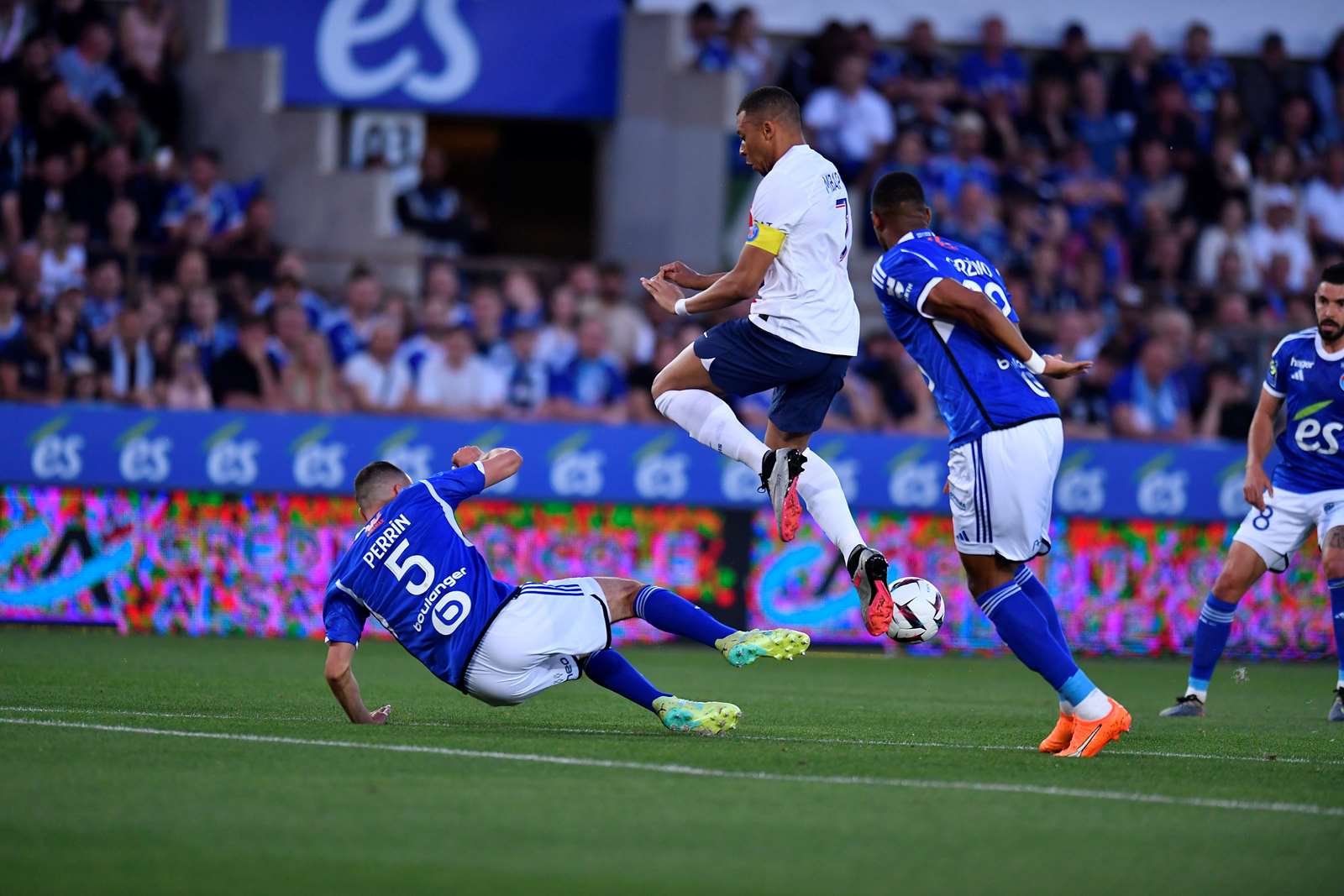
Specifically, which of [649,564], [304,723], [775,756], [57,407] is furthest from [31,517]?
[775,756]

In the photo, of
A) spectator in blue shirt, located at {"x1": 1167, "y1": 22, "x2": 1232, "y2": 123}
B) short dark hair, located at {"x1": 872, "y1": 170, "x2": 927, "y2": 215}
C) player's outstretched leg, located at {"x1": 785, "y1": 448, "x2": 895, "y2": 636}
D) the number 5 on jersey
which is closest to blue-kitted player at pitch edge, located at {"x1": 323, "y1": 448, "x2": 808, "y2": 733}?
the number 5 on jersey

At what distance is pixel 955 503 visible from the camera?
7672 mm

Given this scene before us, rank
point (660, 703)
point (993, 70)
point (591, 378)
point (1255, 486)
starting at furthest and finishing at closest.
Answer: point (993, 70), point (591, 378), point (1255, 486), point (660, 703)

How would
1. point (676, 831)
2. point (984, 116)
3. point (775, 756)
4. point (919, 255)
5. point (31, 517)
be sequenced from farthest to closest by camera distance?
1. point (984, 116)
2. point (31, 517)
3. point (919, 255)
4. point (775, 756)
5. point (676, 831)

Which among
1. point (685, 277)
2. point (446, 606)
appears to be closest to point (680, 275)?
point (685, 277)

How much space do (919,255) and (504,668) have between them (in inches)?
90.7

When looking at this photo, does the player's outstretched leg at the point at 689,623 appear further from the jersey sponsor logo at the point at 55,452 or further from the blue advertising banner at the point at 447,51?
the blue advertising banner at the point at 447,51

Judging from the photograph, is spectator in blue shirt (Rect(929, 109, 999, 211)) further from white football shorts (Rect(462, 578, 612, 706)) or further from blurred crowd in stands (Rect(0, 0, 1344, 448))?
white football shorts (Rect(462, 578, 612, 706))

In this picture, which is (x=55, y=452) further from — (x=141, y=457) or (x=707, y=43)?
(x=707, y=43)

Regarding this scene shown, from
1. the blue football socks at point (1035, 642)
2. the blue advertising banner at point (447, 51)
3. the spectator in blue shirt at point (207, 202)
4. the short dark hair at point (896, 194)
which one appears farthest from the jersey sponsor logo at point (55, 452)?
the blue football socks at point (1035, 642)

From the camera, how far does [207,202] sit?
54.8ft

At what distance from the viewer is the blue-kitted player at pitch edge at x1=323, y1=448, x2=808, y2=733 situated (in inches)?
297

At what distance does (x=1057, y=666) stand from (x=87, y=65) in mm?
12410

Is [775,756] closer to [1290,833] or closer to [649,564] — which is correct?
[1290,833]
